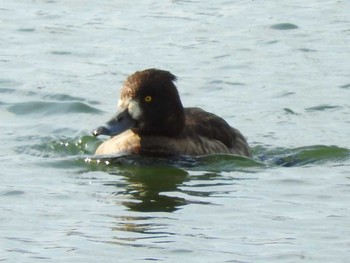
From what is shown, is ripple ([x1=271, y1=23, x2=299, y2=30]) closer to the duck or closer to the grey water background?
the grey water background

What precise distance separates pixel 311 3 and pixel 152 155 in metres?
9.90

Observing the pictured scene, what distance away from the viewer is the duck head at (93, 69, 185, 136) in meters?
15.8

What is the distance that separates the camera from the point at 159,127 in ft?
52.7

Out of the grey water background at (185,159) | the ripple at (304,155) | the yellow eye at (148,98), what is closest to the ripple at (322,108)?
the grey water background at (185,159)

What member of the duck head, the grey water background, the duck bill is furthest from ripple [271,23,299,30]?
the duck bill

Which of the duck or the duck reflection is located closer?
the duck reflection

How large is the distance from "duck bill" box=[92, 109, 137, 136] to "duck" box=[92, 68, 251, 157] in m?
0.01

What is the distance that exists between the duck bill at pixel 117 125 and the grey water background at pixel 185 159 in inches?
13.9

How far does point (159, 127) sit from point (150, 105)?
28 cm

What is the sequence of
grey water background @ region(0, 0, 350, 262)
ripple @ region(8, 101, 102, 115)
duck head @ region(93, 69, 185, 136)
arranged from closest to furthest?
1. grey water background @ region(0, 0, 350, 262)
2. duck head @ region(93, 69, 185, 136)
3. ripple @ region(8, 101, 102, 115)

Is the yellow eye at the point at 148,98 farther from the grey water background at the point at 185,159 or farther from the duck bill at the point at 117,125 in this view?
the grey water background at the point at 185,159

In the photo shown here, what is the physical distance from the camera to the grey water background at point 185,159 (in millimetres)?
12250

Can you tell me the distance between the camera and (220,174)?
15.3m

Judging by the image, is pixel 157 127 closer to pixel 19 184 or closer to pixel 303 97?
pixel 19 184
